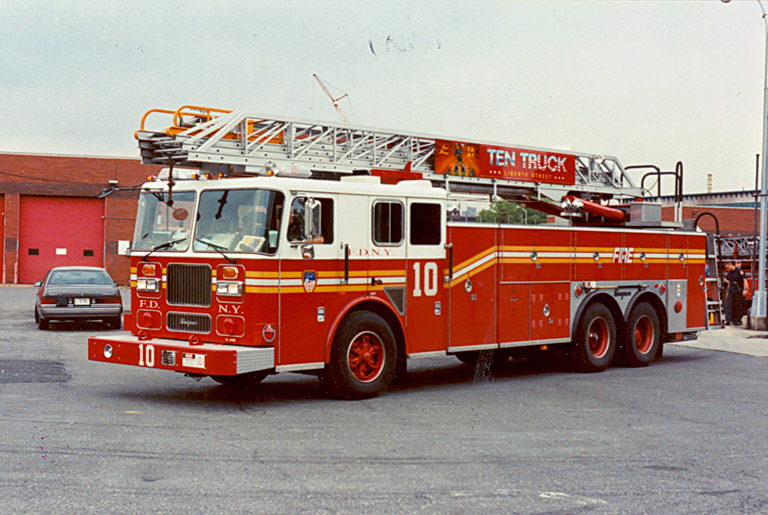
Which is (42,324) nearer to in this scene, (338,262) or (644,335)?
(338,262)

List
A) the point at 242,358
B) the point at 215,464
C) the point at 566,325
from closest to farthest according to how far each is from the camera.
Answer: the point at 215,464
the point at 242,358
the point at 566,325

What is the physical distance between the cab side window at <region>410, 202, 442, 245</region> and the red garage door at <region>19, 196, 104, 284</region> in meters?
37.1

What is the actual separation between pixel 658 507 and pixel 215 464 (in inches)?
133

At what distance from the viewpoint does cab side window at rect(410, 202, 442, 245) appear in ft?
38.4

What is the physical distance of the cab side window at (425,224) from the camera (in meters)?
11.7

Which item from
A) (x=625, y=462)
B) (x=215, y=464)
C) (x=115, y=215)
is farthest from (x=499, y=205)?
(x=115, y=215)

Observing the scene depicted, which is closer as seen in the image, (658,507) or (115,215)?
(658,507)

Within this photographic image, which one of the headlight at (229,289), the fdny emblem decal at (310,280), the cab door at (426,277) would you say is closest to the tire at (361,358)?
the cab door at (426,277)

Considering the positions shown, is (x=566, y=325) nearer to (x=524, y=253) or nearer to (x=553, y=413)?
(x=524, y=253)

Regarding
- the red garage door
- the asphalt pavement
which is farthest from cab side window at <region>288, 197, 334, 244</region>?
the red garage door

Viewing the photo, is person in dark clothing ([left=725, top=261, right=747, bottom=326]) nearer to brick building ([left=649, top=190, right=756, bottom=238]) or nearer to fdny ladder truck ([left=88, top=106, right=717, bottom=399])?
fdny ladder truck ([left=88, top=106, right=717, bottom=399])

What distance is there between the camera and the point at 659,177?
1697 centimetres

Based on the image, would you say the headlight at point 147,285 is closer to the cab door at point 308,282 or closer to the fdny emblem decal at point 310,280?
the cab door at point 308,282

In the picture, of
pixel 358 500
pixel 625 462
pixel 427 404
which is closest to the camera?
pixel 358 500
